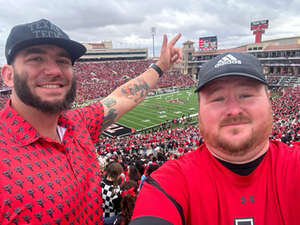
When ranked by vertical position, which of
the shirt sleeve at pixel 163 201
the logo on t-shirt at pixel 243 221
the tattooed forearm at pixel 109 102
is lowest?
the logo on t-shirt at pixel 243 221

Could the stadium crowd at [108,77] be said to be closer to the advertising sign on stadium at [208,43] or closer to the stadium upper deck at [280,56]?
the advertising sign on stadium at [208,43]

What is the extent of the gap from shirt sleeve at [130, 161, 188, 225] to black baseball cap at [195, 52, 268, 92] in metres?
0.74

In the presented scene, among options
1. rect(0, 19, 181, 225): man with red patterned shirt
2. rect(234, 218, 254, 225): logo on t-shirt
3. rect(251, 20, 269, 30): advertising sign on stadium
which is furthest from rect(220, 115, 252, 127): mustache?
rect(251, 20, 269, 30): advertising sign on stadium

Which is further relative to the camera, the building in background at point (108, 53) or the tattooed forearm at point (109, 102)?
the building in background at point (108, 53)

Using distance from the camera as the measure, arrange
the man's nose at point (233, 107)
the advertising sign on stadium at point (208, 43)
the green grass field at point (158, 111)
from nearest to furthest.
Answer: the man's nose at point (233, 107)
the green grass field at point (158, 111)
the advertising sign on stadium at point (208, 43)

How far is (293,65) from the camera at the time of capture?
173 ft

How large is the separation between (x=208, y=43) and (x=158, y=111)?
47.6 m

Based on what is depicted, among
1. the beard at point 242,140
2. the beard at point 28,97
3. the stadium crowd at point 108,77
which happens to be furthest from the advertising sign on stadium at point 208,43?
the beard at point 28,97

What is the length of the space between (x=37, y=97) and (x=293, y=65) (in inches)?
2531

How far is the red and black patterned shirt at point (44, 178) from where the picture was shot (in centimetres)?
149

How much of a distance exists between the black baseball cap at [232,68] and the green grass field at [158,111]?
2575cm

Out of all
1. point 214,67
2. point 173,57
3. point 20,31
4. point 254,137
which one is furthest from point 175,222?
point 173,57

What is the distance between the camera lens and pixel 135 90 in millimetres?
3273

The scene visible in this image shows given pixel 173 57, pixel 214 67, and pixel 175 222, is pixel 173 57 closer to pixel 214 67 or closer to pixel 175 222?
pixel 214 67
